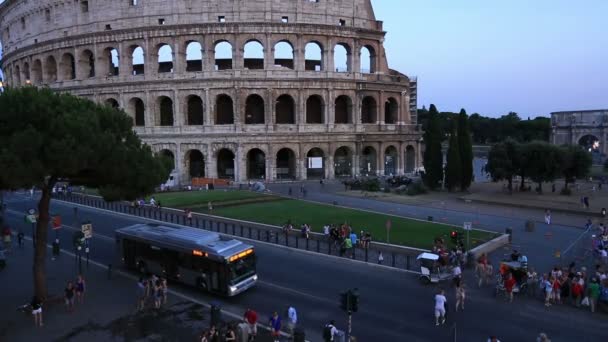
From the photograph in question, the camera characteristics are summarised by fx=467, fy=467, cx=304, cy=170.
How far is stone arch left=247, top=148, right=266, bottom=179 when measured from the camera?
172 feet

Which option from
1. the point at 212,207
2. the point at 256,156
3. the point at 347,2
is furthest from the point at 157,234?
the point at 347,2

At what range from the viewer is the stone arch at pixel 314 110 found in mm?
53938

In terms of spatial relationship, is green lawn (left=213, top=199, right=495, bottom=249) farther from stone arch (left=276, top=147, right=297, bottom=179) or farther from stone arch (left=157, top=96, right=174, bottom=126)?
stone arch (left=157, top=96, right=174, bottom=126)

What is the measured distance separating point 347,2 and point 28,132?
43.9 meters

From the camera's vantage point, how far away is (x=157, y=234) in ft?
58.4

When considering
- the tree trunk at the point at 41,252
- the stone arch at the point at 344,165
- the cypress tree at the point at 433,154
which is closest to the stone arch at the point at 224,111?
the stone arch at the point at 344,165

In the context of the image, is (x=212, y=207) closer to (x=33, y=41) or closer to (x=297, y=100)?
(x=297, y=100)

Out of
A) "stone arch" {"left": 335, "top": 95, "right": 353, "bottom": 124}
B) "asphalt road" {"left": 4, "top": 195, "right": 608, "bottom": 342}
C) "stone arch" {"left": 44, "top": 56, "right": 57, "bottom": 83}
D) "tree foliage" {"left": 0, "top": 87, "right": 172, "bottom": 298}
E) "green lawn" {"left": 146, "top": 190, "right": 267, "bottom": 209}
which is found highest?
"stone arch" {"left": 44, "top": 56, "right": 57, "bottom": 83}

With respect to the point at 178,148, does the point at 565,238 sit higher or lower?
lower

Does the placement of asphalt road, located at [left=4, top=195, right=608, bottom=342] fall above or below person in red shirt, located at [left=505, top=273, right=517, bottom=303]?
below

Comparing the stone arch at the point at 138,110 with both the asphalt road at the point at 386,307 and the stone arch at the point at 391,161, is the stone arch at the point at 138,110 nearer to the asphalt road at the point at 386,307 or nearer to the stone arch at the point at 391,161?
the stone arch at the point at 391,161

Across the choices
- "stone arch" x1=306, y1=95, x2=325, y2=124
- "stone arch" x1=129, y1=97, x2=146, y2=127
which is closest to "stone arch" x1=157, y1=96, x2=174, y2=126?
"stone arch" x1=129, y1=97, x2=146, y2=127

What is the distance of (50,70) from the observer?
5675 cm

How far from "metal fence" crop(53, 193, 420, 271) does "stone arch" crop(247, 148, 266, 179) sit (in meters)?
19.4
